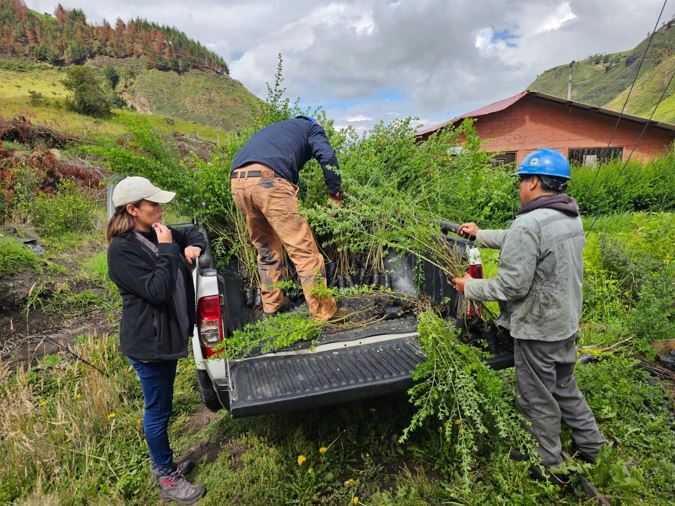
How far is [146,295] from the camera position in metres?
2.15

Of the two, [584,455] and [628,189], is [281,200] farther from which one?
[628,189]

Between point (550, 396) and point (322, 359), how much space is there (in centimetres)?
129

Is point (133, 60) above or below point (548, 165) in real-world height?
above

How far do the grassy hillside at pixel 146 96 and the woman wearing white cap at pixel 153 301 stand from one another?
30414 mm

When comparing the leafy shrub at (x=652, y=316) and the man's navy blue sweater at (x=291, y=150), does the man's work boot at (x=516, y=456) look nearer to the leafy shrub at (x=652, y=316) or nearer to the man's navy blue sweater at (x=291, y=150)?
the leafy shrub at (x=652, y=316)

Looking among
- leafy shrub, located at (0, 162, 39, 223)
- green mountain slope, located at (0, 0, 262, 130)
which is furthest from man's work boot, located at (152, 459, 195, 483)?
green mountain slope, located at (0, 0, 262, 130)

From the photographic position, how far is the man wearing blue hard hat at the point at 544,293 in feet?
7.00

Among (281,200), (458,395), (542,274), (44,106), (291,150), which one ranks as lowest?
(458,395)

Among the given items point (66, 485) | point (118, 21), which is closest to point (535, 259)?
point (66, 485)

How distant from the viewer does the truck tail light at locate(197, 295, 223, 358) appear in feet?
8.09

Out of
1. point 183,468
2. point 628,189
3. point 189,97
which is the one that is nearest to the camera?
point 183,468

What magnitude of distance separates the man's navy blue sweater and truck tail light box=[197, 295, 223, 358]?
3.90 feet

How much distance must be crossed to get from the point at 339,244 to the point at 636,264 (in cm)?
348

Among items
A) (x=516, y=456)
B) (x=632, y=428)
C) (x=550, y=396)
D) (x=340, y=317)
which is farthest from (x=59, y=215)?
(x=632, y=428)
